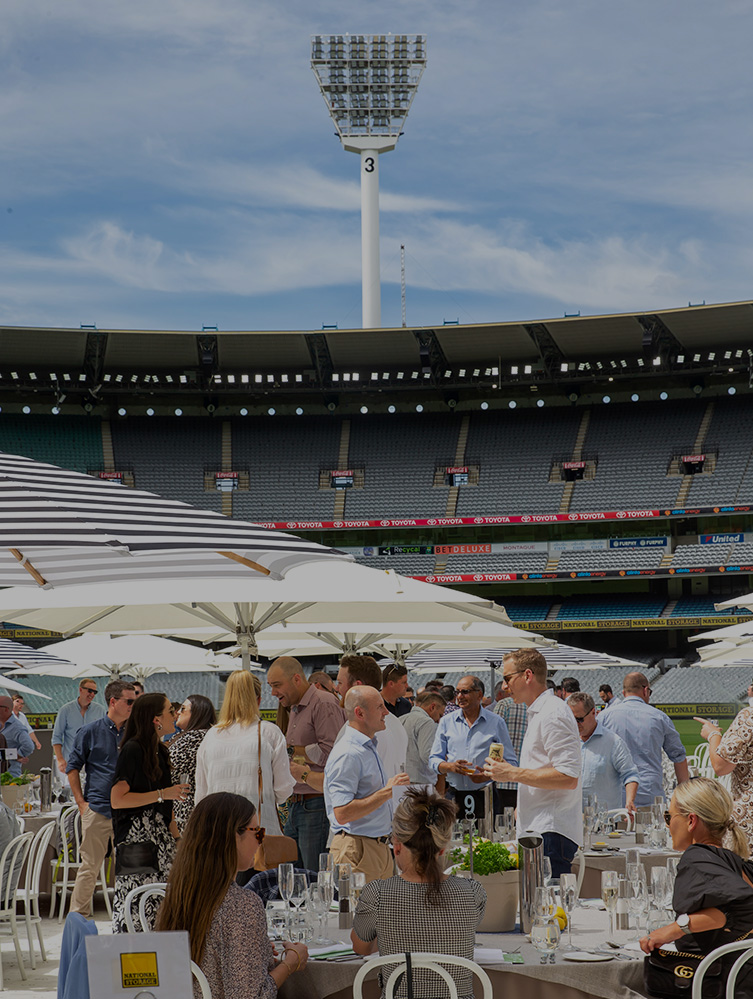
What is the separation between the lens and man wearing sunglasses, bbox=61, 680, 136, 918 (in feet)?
27.8

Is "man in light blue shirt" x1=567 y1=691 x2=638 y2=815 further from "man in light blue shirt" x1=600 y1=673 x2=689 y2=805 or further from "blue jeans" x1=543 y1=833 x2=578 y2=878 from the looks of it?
"blue jeans" x1=543 y1=833 x2=578 y2=878

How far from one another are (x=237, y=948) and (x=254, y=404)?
40114 millimetres

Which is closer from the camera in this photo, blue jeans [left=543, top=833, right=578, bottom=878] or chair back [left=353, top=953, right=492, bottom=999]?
chair back [left=353, top=953, right=492, bottom=999]

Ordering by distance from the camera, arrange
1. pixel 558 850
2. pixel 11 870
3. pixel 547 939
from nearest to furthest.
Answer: pixel 547 939, pixel 558 850, pixel 11 870

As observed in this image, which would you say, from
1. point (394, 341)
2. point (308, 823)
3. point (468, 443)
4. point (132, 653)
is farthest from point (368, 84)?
point (308, 823)

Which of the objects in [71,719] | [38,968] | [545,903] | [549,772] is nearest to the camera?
[545,903]

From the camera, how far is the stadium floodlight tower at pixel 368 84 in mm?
46594

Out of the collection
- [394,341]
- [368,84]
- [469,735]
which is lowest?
[469,735]

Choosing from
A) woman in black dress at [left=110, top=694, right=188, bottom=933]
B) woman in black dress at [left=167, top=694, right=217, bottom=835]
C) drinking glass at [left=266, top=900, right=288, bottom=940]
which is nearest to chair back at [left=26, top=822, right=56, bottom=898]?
woman in black dress at [left=167, top=694, right=217, bottom=835]

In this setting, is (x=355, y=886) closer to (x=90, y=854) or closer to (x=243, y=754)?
(x=243, y=754)

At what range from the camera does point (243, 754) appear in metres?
6.12

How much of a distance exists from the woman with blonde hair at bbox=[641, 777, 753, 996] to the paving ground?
4638 mm

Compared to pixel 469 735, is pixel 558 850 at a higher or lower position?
lower

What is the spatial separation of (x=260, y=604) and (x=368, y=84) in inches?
1698
